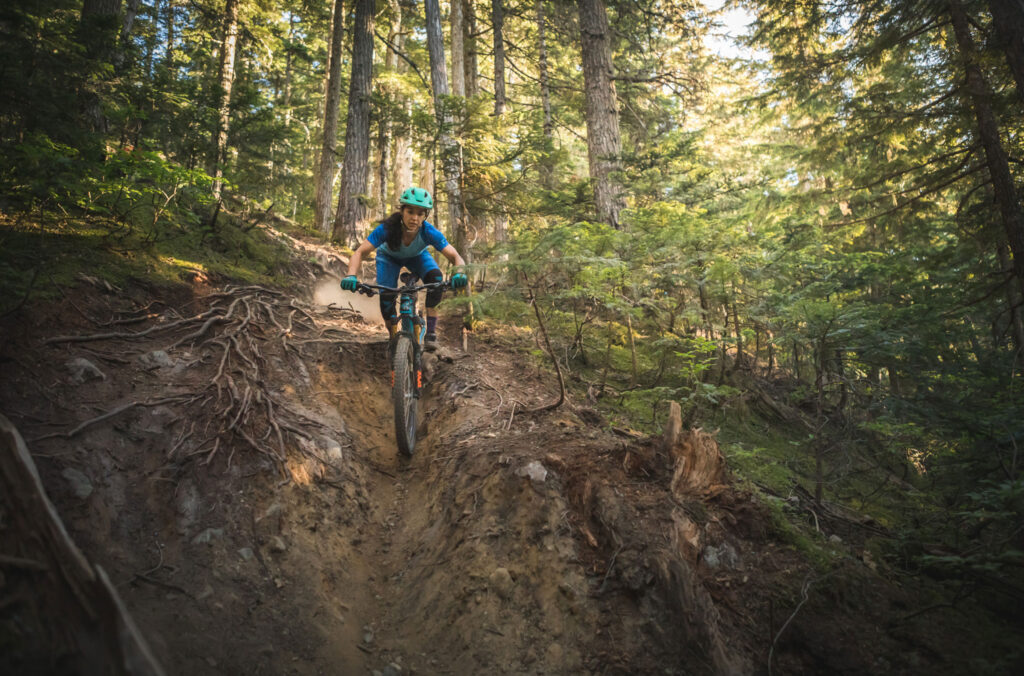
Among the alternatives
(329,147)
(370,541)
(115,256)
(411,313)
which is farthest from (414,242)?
(329,147)

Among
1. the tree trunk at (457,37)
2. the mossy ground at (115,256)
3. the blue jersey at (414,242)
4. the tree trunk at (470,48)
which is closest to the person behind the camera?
the mossy ground at (115,256)

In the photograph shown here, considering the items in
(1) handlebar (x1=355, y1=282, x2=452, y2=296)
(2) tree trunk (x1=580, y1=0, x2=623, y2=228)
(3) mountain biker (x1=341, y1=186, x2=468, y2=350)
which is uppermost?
(2) tree trunk (x1=580, y1=0, x2=623, y2=228)

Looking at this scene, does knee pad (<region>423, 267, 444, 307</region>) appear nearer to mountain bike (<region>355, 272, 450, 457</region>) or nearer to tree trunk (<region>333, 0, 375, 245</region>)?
mountain bike (<region>355, 272, 450, 457</region>)

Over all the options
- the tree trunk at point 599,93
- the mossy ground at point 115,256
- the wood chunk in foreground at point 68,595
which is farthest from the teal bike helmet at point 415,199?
the tree trunk at point 599,93

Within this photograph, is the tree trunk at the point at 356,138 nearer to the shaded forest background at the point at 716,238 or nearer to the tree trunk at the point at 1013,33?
the shaded forest background at the point at 716,238

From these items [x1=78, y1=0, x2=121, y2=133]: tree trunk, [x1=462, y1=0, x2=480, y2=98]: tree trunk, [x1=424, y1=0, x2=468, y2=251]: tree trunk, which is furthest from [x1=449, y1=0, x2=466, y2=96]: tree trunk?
[x1=78, y1=0, x2=121, y2=133]: tree trunk

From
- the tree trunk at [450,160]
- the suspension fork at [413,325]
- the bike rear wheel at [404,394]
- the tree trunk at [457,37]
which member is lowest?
the bike rear wheel at [404,394]

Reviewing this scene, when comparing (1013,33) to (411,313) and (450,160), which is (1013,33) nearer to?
(450,160)

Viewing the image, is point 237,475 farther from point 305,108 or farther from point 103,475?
point 305,108

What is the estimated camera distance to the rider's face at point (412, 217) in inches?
216

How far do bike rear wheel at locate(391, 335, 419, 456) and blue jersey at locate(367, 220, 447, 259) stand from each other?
1.14 m

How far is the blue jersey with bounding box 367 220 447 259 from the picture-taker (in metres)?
5.64

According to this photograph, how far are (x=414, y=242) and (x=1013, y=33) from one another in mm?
7895

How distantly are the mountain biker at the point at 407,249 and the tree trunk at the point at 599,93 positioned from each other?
18.2 ft
